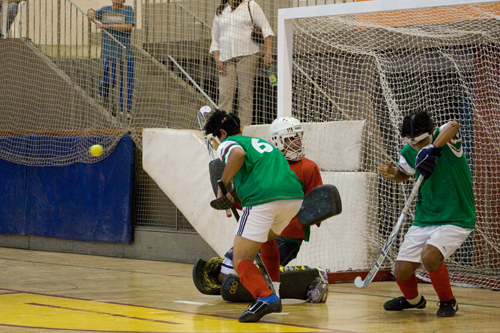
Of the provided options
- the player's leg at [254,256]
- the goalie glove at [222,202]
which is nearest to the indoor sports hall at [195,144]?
the player's leg at [254,256]

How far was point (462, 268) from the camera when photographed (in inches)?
324

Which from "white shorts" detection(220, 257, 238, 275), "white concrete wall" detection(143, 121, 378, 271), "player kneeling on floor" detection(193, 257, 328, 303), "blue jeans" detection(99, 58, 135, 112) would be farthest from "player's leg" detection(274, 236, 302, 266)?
"blue jeans" detection(99, 58, 135, 112)

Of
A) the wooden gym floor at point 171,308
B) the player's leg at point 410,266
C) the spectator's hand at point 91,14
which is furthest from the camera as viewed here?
the spectator's hand at point 91,14

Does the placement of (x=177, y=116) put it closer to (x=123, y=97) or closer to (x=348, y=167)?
(x=123, y=97)

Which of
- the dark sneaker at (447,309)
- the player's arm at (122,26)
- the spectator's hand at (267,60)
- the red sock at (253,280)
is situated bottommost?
the dark sneaker at (447,309)

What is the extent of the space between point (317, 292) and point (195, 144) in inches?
130

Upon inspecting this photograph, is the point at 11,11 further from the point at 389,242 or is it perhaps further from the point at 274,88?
the point at 389,242

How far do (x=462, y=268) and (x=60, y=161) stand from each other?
5.84 metres

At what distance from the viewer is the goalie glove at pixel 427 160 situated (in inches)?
218

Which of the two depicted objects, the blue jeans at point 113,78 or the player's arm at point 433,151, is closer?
the player's arm at point 433,151

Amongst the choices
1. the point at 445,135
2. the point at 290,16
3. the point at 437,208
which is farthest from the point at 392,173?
the point at 290,16

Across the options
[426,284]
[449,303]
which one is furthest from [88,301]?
[426,284]

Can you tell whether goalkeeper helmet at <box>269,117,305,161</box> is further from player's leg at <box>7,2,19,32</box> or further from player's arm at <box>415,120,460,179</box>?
player's leg at <box>7,2,19,32</box>

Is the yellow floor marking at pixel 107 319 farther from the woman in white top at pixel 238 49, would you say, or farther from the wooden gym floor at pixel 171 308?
the woman in white top at pixel 238 49
